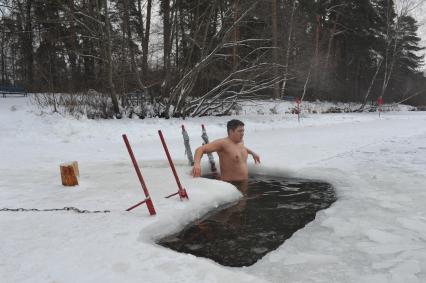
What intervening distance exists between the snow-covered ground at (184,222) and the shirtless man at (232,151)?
64cm

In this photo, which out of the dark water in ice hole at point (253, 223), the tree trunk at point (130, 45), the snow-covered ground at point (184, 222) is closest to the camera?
the snow-covered ground at point (184, 222)

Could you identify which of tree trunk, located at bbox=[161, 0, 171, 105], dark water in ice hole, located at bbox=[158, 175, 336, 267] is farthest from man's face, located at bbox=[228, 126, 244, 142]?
tree trunk, located at bbox=[161, 0, 171, 105]

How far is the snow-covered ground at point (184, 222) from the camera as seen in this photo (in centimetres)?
277

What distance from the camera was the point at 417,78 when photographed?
146 ft

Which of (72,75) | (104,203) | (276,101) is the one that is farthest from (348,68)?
(104,203)

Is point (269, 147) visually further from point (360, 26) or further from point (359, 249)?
point (360, 26)

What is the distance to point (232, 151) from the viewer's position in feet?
19.1

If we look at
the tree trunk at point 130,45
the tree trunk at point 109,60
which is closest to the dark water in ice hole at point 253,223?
the tree trunk at point 109,60

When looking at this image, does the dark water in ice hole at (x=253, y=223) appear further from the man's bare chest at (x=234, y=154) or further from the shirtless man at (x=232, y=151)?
the man's bare chest at (x=234, y=154)

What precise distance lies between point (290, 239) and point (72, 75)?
18.5 metres

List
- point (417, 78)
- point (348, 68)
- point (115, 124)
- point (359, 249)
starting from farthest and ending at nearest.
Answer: point (417, 78) < point (348, 68) < point (115, 124) < point (359, 249)

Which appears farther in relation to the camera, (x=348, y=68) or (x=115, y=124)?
(x=348, y=68)

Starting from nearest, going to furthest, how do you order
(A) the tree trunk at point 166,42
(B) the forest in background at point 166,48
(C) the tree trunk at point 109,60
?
(C) the tree trunk at point 109,60
(B) the forest in background at point 166,48
(A) the tree trunk at point 166,42

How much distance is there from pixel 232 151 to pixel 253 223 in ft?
5.98
